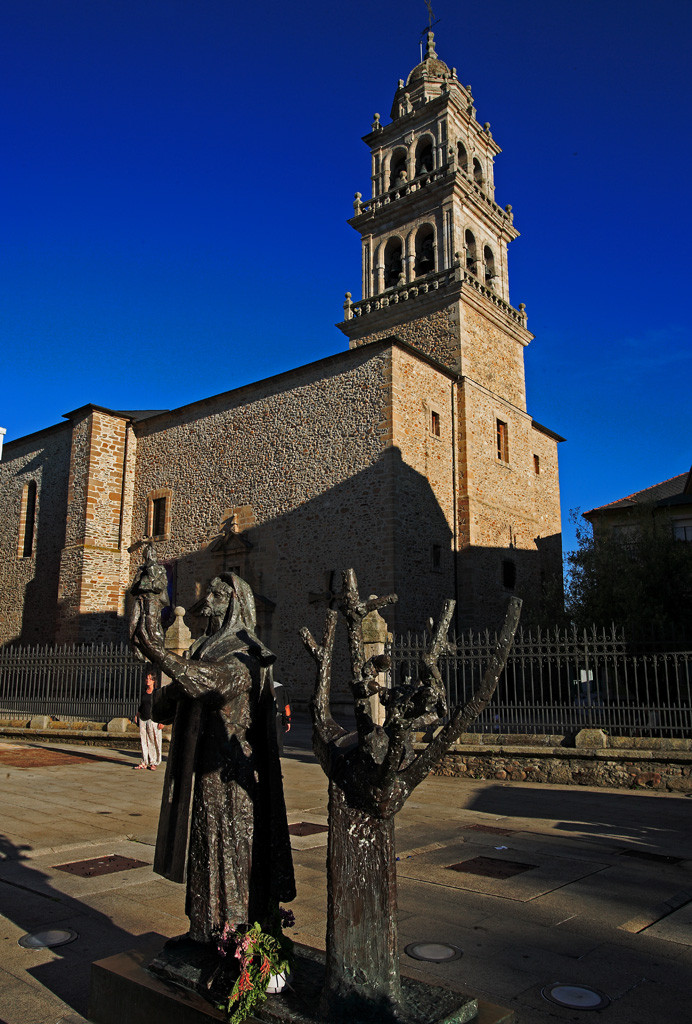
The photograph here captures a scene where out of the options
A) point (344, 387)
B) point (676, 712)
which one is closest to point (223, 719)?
point (676, 712)

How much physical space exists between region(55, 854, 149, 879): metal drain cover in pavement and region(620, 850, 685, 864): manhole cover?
12.9 feet

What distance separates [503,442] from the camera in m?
23.6

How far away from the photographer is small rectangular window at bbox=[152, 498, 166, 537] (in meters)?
24.9

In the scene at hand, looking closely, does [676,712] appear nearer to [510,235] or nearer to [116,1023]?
[116,1023]

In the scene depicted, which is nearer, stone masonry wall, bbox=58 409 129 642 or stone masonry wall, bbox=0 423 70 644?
stone masonry wall, bbox=58 409 129 642

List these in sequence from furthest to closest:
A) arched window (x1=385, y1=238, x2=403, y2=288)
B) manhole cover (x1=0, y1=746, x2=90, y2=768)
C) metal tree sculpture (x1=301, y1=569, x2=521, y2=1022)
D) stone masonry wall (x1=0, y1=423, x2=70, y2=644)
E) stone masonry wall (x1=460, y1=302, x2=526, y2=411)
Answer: stone masonry wall (x1=0, y1=423, x2=70, y2=644) → arched window (x1=385, y1=238, x2=403, y2=288) → stone masonry wall (x1=460, y1=302, x2=526, y2=411) → manhole cover (x1=0, y1=746, x2=90, y2=768) → metal tree sculpture (x1=301, y1=569, x2=521, y2=1022)

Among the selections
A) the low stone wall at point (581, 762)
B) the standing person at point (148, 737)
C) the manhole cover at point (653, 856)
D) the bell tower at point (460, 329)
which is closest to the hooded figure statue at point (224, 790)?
the manhole cover at point (653, 856)

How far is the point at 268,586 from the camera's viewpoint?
2095 centimetres

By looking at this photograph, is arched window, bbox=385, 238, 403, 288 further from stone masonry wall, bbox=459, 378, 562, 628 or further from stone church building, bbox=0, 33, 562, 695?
stone masonry wall, bbox=459, 378, 562, 628

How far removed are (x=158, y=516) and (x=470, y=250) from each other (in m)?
14.6

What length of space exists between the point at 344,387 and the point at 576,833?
1549 centimetres

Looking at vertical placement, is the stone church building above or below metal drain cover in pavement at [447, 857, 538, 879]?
above

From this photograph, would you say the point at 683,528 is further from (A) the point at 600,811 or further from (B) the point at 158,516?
(A) the point at 600,811

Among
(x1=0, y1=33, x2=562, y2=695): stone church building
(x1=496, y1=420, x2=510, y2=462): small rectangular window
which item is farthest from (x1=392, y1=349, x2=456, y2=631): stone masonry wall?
(x1=496, y1=420, x2=510, y2=462): small rectangular window
